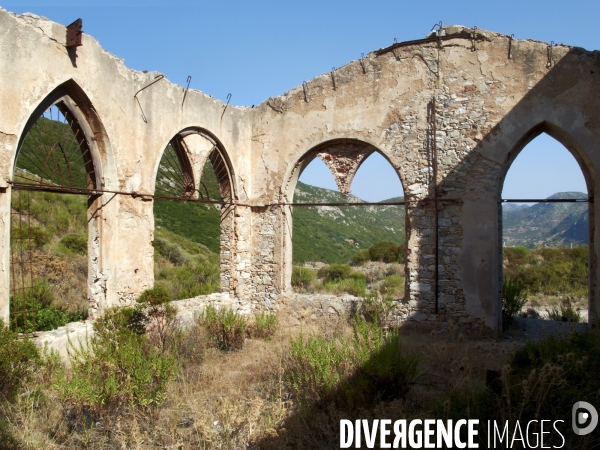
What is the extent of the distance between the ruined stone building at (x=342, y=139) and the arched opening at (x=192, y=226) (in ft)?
0.15

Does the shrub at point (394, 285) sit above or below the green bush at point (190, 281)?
below

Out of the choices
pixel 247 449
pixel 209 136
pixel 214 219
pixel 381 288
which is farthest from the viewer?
pixel 214 219

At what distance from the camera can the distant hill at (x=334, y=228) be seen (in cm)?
3074

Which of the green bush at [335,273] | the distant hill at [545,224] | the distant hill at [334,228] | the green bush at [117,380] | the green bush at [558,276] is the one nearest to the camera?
the green bush at [117,380]

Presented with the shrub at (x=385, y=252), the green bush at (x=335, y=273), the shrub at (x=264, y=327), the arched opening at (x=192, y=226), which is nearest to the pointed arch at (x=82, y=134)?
the arched opening at (x=192, y=226)

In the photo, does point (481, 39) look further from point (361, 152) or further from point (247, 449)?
point (247, 449)

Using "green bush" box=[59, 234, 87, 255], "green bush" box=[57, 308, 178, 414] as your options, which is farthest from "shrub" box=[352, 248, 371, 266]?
"green bush" box=[57, 308, 178, 414]

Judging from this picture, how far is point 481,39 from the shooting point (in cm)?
877

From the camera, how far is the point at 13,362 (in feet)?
16.7

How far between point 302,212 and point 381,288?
24159 millimetres

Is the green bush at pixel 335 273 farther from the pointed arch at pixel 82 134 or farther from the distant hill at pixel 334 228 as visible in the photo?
the pointed arch at pixel 82 134

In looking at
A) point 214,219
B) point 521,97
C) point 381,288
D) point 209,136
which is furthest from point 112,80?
point 214,219

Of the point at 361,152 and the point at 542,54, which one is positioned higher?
the point at 542,54

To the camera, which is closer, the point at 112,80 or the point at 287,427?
the point at 287,427
